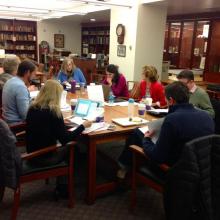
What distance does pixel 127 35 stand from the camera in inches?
245

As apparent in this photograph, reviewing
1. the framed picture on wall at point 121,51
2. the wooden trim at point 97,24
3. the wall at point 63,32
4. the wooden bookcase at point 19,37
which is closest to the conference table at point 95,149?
the framed picture on wall at point 121,51

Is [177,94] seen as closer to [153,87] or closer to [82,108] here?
[82,108]

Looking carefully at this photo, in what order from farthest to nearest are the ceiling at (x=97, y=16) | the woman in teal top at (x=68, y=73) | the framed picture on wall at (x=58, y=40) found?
the framed picture on wall at (x=58, y=40) → the ceiling at (x=97, y=16) → the woman in teal top at (x=68, y=73)

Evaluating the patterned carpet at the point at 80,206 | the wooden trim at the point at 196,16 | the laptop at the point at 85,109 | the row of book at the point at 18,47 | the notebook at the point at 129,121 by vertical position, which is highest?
the wooden trim at the point at 196,16

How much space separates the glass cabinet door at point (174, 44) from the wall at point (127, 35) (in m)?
2.06

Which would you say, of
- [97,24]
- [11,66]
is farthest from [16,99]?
[97,24]

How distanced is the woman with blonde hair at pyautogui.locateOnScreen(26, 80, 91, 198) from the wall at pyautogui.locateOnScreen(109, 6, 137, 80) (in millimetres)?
4137

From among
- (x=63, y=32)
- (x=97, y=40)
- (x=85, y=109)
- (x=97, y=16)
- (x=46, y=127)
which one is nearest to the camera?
(x=46, y=127)

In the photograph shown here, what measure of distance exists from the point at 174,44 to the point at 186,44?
51cm

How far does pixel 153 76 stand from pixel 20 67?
1.84m

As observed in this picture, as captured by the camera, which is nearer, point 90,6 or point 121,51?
point 121,51

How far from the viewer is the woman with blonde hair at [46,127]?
85.6 inches

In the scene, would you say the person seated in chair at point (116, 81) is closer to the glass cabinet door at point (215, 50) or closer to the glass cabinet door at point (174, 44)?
the glass cabinet door at point (215, 50)

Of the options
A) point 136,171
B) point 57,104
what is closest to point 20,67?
point 57,104
